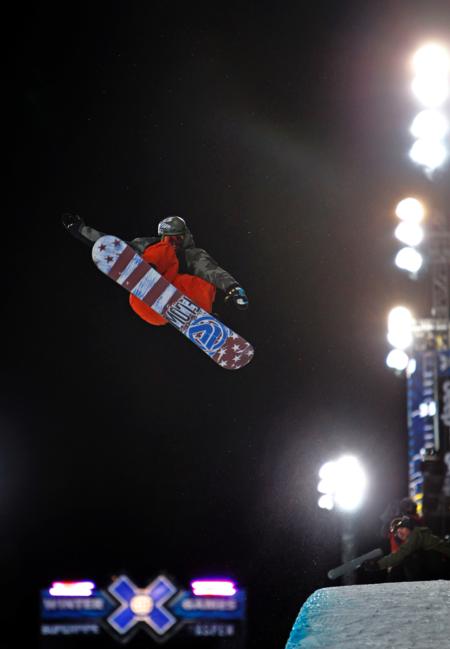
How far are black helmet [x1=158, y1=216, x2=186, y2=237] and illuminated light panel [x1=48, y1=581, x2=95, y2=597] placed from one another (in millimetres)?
8866

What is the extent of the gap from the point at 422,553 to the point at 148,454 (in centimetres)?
911

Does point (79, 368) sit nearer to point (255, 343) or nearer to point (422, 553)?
point (255, 343)

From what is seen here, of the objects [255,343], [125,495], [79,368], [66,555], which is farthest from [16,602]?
[255,343]

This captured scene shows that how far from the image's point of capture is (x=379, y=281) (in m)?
12.7

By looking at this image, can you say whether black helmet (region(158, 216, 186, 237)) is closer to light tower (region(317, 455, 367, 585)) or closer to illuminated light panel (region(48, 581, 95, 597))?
light tower (region(317, 455, 367, 585))

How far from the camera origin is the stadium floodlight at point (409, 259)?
12.5 meters

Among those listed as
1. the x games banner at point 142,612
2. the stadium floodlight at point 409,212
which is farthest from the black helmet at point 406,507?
the x games banner at point 142,612

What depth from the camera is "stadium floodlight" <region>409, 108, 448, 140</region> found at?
40.8ft

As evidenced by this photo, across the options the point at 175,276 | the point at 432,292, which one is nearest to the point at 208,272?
the point at 175,276

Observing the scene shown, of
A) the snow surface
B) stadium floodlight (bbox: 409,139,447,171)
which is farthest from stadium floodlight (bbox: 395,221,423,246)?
the snow surface

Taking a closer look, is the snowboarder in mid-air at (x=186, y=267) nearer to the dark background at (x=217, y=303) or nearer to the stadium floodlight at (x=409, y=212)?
the dark background at (x=217, y=303)

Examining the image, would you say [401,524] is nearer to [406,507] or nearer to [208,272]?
[406,507]

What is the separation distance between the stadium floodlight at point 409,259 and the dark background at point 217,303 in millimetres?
195

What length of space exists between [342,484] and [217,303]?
232cm
